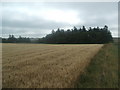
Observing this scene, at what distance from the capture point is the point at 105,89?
5254 mm

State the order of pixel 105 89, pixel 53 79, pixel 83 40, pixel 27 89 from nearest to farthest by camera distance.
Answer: pixel 27 89, pixel 105 89, pixel 53 79, pixel 83 40

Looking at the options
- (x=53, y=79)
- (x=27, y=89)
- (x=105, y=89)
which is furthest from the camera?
(x=53, y=79)

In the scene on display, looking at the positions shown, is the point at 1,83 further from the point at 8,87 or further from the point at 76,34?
the point at 76,34

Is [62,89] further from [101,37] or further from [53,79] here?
[101,37]

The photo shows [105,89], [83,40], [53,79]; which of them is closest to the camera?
[105,89]

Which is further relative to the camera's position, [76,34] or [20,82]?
[76,34]

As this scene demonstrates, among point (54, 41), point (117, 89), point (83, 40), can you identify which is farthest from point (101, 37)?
point (117, 89)

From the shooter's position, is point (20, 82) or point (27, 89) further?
point (20, 82)

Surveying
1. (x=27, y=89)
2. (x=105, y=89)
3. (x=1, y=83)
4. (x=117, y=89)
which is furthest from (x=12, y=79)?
(x=117, y=89)

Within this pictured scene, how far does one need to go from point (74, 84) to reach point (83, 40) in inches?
3182

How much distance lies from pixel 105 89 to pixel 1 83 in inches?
136

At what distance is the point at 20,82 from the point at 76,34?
83561mm

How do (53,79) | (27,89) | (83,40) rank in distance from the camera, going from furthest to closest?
1. (83,40)
2. (53,79)
3. (27,89)

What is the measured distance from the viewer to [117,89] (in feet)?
17.4
